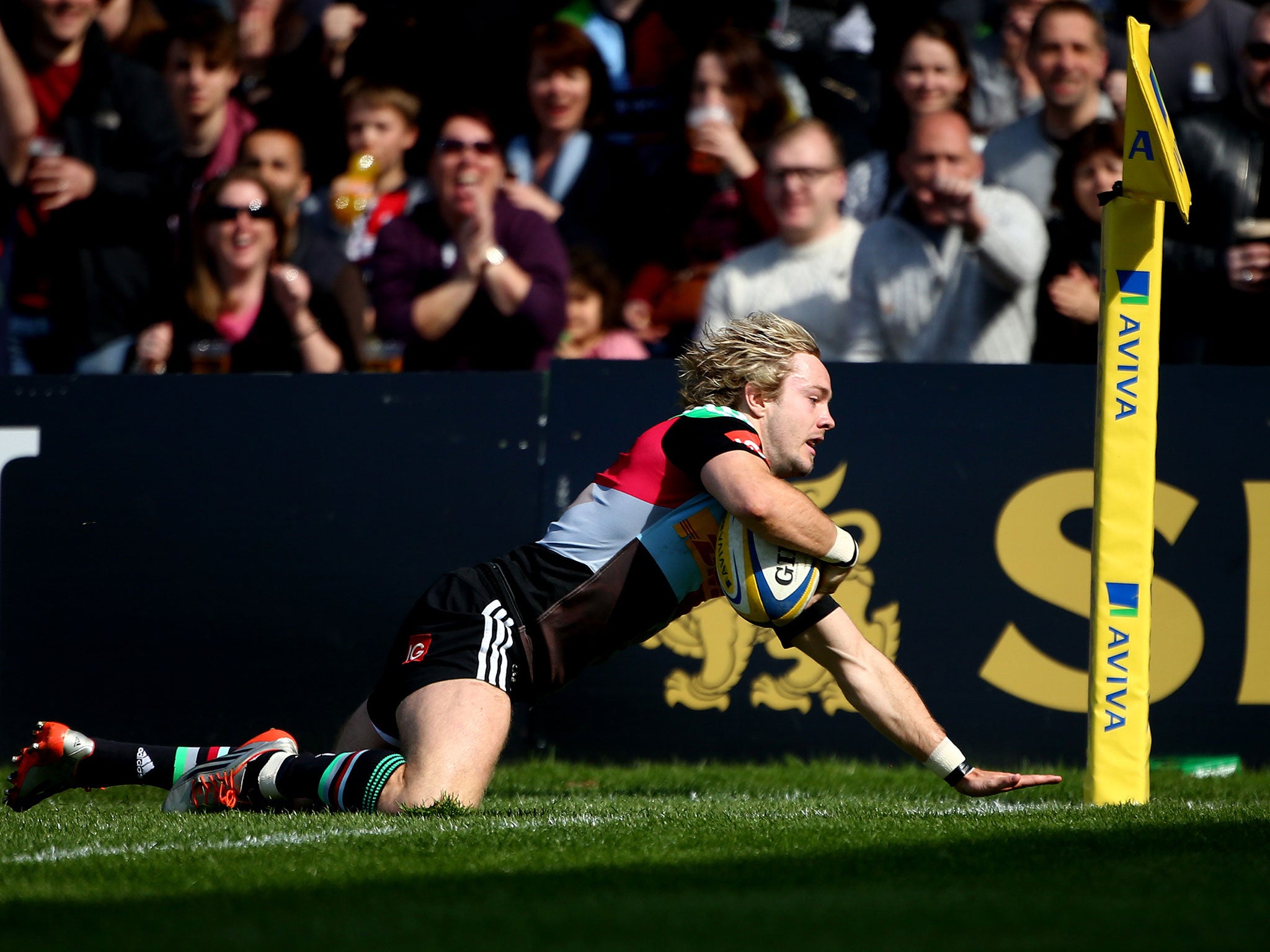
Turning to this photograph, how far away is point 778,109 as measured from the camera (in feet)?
29.0

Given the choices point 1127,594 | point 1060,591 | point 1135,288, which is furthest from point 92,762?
point 1060,591

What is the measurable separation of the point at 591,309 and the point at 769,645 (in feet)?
8.90

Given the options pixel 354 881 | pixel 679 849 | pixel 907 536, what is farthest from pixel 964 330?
pixel 354 881

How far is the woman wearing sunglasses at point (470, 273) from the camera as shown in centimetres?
804

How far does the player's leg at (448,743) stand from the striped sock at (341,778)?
1.4 inches

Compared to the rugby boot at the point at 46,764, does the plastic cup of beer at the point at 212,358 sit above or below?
above

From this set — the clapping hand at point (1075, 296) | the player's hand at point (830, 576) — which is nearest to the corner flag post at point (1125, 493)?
the player's hand at point (830, 576)

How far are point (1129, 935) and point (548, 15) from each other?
817 cm

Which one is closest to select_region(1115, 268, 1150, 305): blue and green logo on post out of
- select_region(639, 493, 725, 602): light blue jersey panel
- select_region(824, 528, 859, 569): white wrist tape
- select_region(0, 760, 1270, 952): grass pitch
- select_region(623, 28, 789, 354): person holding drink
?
select_region(824, 528, 859, 569): white wrist tape

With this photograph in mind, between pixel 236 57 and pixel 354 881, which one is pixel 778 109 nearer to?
pixel 236 57

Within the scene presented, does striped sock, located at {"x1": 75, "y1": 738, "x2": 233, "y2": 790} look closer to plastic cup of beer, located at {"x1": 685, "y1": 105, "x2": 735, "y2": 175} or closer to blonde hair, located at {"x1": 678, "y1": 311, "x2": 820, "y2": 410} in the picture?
blonde hair, located at {"x1": 678, "y1": 311, "x2": 820, "y2": 410}

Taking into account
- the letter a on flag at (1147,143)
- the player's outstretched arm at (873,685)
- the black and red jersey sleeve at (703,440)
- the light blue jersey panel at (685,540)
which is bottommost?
the player's outstretched arm at (873,685)

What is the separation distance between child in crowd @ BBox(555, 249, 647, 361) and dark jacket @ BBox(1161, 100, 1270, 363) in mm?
2784

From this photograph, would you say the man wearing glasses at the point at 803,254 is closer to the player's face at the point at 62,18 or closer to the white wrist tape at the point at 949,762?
the white wrist tape at the point at 949,762
